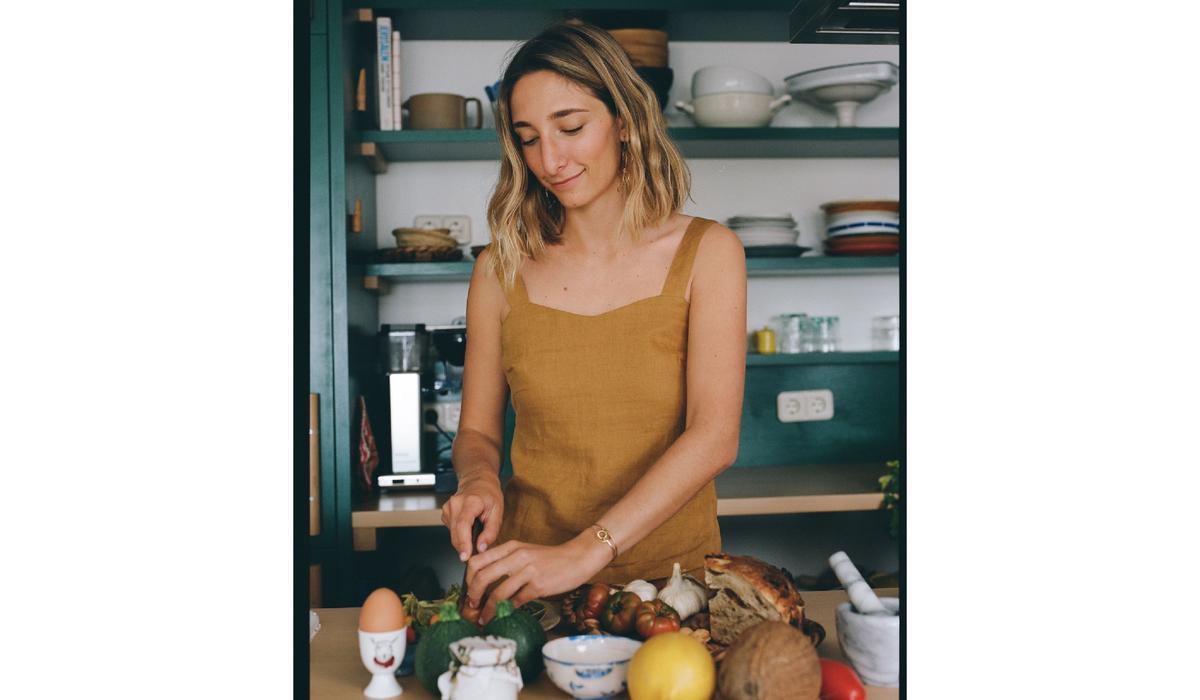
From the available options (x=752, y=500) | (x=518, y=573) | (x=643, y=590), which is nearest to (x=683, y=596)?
(x=643, y=590)

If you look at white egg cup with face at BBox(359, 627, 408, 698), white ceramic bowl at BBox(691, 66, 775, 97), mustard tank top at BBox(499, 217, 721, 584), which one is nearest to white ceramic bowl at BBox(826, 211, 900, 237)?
white ceramic bowl at BBox(691, 66, 775, 97)

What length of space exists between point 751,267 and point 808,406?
0.54 m

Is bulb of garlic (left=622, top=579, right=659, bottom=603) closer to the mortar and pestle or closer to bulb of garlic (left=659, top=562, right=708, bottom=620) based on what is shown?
bulb of garlic (left=659, top=562, right=708, bottom=620)

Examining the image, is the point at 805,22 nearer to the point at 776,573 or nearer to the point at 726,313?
the point at 726,313

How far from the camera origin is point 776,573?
862 millimetres

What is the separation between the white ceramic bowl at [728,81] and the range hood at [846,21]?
118 cm

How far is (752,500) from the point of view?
213 cm

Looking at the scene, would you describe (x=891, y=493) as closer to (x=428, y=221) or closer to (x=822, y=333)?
(x=822, y=333)

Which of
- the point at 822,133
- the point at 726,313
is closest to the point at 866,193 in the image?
the point at 822,133

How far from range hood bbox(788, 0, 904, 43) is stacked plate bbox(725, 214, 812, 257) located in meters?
1.18

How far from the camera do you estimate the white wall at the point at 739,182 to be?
2.50m

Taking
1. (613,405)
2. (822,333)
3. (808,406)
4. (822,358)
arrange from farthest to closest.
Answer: (808,406)
(822,333)
(822,358)
(613,405)

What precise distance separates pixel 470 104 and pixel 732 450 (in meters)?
1.60

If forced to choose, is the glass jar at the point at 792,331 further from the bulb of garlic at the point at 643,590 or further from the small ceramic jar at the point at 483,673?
the small ceramic jar at the point at 483,673
